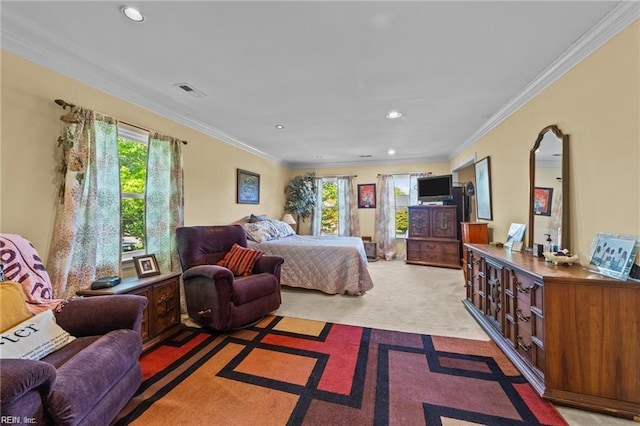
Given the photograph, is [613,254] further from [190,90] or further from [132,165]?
[132,165]

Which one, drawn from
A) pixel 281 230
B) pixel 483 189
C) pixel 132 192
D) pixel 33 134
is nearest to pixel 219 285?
pixel 132 192

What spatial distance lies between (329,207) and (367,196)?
3.42 feet

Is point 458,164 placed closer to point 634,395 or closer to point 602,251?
point 602,251

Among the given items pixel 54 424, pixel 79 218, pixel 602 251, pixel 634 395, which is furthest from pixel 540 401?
pixel 79 218

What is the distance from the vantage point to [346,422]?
58.4 inches

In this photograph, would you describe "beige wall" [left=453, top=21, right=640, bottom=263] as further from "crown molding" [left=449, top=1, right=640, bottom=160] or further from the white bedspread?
the white bedspread

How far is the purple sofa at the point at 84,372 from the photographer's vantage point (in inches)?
38.9

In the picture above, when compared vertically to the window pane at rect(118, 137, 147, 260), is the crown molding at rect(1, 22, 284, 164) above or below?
above

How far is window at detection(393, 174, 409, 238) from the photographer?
6.45m

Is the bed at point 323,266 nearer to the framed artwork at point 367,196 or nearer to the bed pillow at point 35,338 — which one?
the bed pillow at point 35,338

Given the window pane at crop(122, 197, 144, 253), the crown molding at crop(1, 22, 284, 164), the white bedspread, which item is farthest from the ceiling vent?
the white bedspread

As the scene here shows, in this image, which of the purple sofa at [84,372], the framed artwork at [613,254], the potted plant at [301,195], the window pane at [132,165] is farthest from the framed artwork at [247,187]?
the framed artwork at [613,254]

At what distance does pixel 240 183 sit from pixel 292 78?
2.59 metres

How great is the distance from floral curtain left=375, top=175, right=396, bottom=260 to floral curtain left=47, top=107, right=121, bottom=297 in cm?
522
